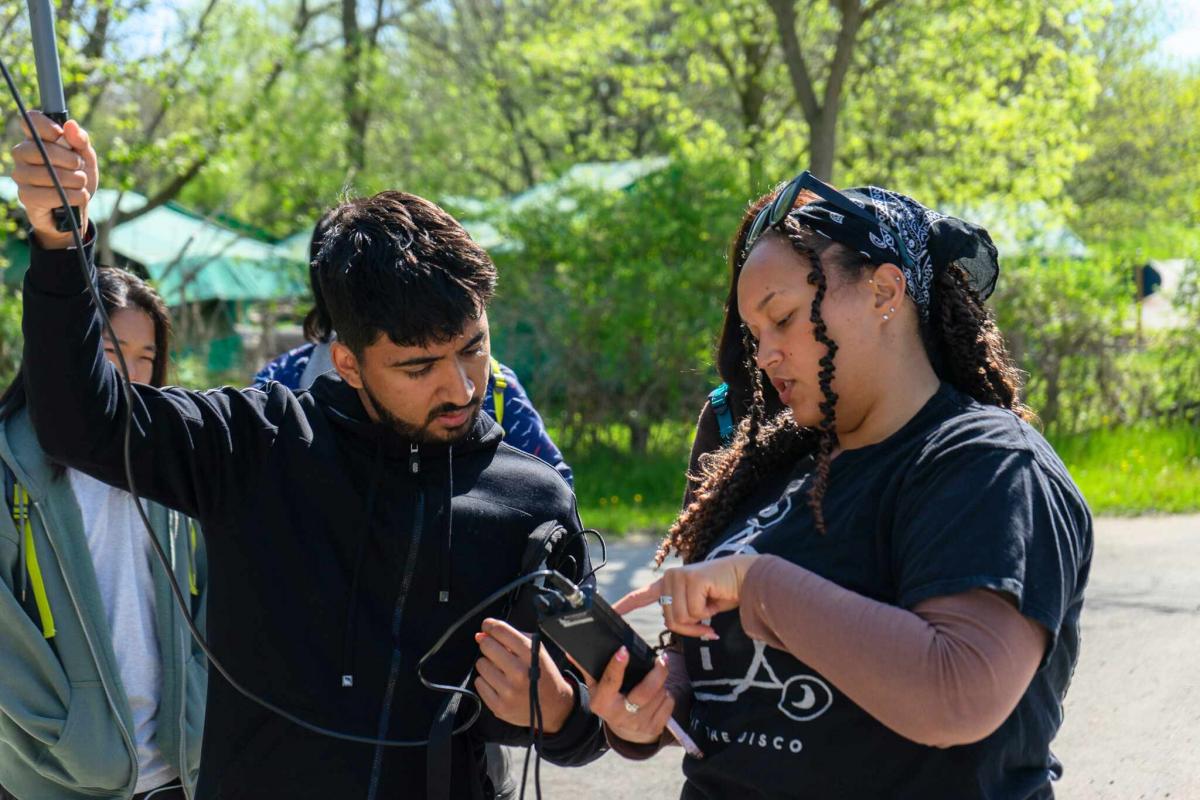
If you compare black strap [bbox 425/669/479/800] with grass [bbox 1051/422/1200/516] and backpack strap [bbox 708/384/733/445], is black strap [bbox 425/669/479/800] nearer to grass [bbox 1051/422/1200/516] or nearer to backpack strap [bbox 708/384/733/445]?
backpack strap [bbox 708/384/733/445]

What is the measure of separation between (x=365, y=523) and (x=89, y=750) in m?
0.94

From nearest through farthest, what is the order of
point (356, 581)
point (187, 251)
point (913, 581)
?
point (913, 581), point (356, 581), point (187, 251)

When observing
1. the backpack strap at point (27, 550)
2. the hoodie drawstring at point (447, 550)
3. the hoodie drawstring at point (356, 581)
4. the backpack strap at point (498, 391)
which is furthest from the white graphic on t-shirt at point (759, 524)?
the backpack strap at point (27, 550)

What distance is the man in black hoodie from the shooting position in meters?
2.16

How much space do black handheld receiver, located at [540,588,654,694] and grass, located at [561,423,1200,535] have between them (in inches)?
241

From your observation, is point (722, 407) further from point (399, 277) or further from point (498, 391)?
point (498, 391)

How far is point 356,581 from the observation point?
87.7 inches

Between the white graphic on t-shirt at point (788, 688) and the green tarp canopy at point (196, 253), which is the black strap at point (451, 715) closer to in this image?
the white graphic on t-shirt at point (788, 688)

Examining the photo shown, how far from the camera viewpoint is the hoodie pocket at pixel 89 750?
2.69m

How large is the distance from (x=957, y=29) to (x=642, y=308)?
5.60 metres

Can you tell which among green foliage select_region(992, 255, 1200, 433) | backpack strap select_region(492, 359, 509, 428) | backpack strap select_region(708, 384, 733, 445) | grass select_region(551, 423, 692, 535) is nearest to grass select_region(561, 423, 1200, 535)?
grass select_region(551, 423, 692, 535)

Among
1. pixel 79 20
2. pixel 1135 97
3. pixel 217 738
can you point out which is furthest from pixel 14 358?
pixel 1135 97

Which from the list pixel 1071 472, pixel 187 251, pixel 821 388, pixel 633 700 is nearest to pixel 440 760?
pixel 633 700

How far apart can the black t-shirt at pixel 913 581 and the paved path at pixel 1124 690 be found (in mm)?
2844
